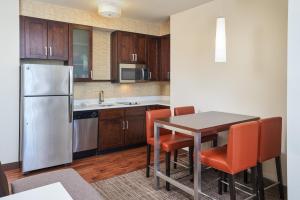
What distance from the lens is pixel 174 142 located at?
9.49 feet

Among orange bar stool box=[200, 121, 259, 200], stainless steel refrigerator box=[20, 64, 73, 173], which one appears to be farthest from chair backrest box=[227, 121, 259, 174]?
stainless steel refrigerator box=[20, 64, 73, 173]

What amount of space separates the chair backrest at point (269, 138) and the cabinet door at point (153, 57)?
9.93ft

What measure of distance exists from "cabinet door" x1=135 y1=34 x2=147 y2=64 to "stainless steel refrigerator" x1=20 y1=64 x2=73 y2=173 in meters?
1.64

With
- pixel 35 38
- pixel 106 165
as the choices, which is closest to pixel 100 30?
pixel 35 38

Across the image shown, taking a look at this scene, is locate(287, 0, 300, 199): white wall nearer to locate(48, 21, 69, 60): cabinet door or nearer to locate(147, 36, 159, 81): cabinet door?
locate(48, 21, 69, 60): cabinet door

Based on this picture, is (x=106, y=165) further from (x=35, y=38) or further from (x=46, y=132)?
(x=35, y=38)

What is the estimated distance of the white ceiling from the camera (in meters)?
3.79

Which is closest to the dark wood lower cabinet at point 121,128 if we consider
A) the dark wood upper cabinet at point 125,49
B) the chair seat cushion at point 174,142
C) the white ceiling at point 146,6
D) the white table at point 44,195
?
the dark wood upper cabinet at point 125,49

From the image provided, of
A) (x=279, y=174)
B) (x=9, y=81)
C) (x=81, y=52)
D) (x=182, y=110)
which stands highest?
(x=81, y=52)

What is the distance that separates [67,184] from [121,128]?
8.15 feet

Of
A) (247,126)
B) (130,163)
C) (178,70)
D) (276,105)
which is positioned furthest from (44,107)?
(276,105)

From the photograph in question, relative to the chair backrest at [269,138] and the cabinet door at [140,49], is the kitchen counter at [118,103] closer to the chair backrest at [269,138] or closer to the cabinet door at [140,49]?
the cabinet door at [140,49]

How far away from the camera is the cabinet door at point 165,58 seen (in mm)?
4918

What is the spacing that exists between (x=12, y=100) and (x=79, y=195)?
2.50 meters
